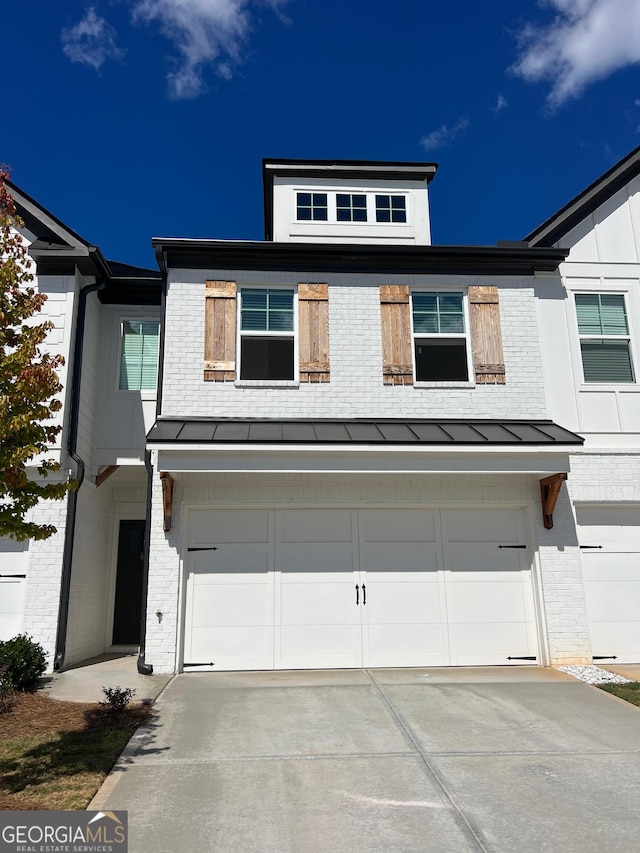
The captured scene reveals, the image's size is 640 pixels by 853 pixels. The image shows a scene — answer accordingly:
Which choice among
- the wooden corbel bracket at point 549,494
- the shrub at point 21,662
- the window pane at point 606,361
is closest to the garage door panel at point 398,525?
the wooden corbel bracket at point 549,494

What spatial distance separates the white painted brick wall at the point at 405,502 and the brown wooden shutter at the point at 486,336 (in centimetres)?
170

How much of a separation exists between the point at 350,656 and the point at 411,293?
19.3 feet

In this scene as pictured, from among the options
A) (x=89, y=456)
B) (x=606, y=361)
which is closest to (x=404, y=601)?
(x=606, y=361)

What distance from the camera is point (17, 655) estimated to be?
8383 millimetres

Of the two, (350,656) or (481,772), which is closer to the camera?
(481,772)

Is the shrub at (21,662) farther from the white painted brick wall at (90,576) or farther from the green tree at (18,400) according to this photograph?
the green tree at (18,400)

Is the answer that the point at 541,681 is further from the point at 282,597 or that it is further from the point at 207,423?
the point at 207,423

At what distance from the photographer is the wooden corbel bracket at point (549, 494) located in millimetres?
9536

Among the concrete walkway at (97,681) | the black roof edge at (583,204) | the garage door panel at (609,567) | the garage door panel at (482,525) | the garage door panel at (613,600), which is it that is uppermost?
the black roof edge at (583,204)

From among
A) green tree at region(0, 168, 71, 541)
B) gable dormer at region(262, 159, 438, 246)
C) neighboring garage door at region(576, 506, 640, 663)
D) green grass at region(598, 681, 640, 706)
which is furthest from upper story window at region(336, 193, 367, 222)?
green grass at region(598, 681, 640, 706)

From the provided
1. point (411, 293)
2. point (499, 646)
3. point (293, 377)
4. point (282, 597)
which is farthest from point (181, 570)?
point (411, 293)

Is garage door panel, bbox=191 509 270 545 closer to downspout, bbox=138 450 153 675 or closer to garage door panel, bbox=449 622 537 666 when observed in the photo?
downspout, bbox=138 450 153 675

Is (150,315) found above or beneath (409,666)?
above

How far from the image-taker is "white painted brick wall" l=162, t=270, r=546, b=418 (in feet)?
33.3
